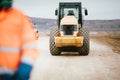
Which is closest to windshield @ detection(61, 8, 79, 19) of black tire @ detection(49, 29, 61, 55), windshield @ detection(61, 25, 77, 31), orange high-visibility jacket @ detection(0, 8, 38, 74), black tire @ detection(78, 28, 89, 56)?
windshield @ detection(61, 25, 77, 31)

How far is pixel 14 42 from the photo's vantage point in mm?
3400

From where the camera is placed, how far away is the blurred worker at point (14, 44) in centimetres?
333

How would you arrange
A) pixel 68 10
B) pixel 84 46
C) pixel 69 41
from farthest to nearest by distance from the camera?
pixel 68 10 < pixel 84 46 < pixel 69 41

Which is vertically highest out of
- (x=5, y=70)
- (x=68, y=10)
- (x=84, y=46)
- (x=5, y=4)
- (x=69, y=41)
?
(x=5, y=4)

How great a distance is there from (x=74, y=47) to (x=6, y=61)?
50.7 ft

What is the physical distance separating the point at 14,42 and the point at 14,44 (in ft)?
0.06

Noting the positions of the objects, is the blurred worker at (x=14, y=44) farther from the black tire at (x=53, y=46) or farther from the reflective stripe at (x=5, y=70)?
the black tire at (x=53, y=46)

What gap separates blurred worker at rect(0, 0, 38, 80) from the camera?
333cm

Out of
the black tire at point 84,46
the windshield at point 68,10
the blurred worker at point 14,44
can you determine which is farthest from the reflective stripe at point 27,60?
the windshield at point 68,10

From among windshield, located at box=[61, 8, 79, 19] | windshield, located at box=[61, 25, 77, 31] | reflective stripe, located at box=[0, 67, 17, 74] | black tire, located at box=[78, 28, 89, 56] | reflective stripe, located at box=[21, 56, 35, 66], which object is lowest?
black tire, located at box=[78, 28, 89, 56]

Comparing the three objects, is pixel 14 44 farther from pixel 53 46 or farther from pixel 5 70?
pixel 53 46

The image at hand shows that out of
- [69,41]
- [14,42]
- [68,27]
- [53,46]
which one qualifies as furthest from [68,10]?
[14,42]

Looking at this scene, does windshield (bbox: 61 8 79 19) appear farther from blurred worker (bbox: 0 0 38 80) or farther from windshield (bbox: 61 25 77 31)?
blurred worker (bbox: 0 0 38 80)

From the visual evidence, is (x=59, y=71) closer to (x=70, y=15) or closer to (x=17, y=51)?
(x=70, y=15)
